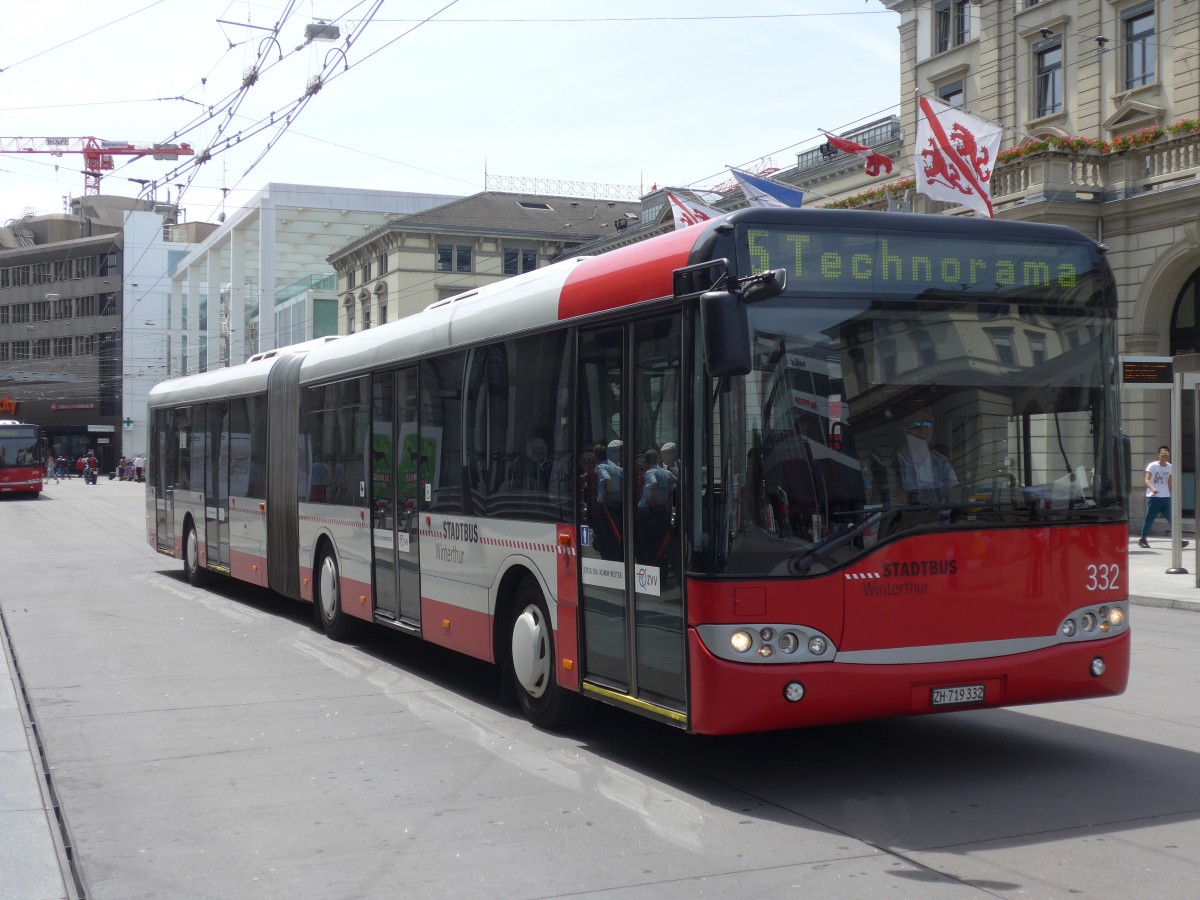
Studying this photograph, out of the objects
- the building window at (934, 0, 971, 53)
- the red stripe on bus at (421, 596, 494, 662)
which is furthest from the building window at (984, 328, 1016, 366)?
the building window at (934, 0, 971, 53)

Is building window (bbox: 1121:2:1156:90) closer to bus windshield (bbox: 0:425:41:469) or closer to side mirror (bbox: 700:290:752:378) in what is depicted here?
side mirror (bbox: 700:290:752:378)

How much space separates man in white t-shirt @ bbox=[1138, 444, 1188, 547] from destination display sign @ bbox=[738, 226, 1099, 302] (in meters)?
17.6

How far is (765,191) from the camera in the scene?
14.4 metres

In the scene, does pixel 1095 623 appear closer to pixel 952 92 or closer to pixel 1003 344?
pixel 1003 344

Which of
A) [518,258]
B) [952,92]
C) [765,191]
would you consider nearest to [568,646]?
[765,191]

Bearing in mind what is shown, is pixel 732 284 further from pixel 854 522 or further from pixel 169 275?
pixel 169 275

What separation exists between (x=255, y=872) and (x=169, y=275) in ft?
357

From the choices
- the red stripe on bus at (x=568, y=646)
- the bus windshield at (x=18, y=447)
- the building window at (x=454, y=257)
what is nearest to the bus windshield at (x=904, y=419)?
the red stripe on bus at (x=568, y=646)

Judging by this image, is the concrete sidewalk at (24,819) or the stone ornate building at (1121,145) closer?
the concrete sidewalk at (24,819)

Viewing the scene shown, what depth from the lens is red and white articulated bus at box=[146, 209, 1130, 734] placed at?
6.64m

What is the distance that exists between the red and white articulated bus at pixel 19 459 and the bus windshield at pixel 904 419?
56.4 m

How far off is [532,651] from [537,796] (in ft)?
5.89

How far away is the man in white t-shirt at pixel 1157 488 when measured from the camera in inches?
937

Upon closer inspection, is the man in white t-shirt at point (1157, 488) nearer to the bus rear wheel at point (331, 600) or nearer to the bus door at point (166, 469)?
the bus rear wheel at point (331, 600)
